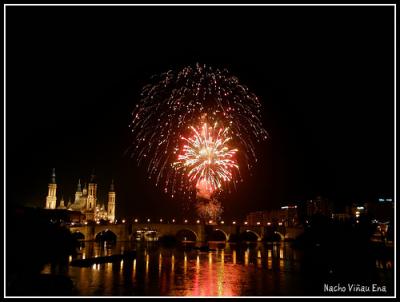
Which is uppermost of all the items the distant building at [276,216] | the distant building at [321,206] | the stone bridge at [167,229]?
the distant building at [321,206]

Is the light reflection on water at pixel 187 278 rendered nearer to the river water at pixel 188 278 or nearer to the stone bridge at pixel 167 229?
the river water at pixel 188 278

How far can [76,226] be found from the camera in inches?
3605

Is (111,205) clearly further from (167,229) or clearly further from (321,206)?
(321,206)

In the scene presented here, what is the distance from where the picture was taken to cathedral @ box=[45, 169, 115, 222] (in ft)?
424

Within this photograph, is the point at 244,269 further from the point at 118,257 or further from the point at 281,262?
the point at 118,257

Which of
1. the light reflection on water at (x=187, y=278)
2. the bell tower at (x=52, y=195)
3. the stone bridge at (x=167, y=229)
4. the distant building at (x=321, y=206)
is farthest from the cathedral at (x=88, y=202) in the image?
the light reflection on water at (x=187, y=278)

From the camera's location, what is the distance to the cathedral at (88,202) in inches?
5089

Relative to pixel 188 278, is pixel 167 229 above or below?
below

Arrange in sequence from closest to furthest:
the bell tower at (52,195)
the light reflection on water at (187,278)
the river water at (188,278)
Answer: the river water at (188,278), the light reflection on water at (187,278), the bell tower at (52,195)

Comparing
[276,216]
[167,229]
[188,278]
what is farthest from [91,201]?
[188,278]

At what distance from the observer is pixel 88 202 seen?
441 feet

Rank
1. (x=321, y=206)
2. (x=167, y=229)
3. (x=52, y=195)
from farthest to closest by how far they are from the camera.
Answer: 1. (x=52, y=195)
2. (x=321, y=206)
3. (x=167, y=229)

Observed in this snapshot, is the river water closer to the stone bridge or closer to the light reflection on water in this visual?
the light reflection on water

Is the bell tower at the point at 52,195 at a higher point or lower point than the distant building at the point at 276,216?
higher
